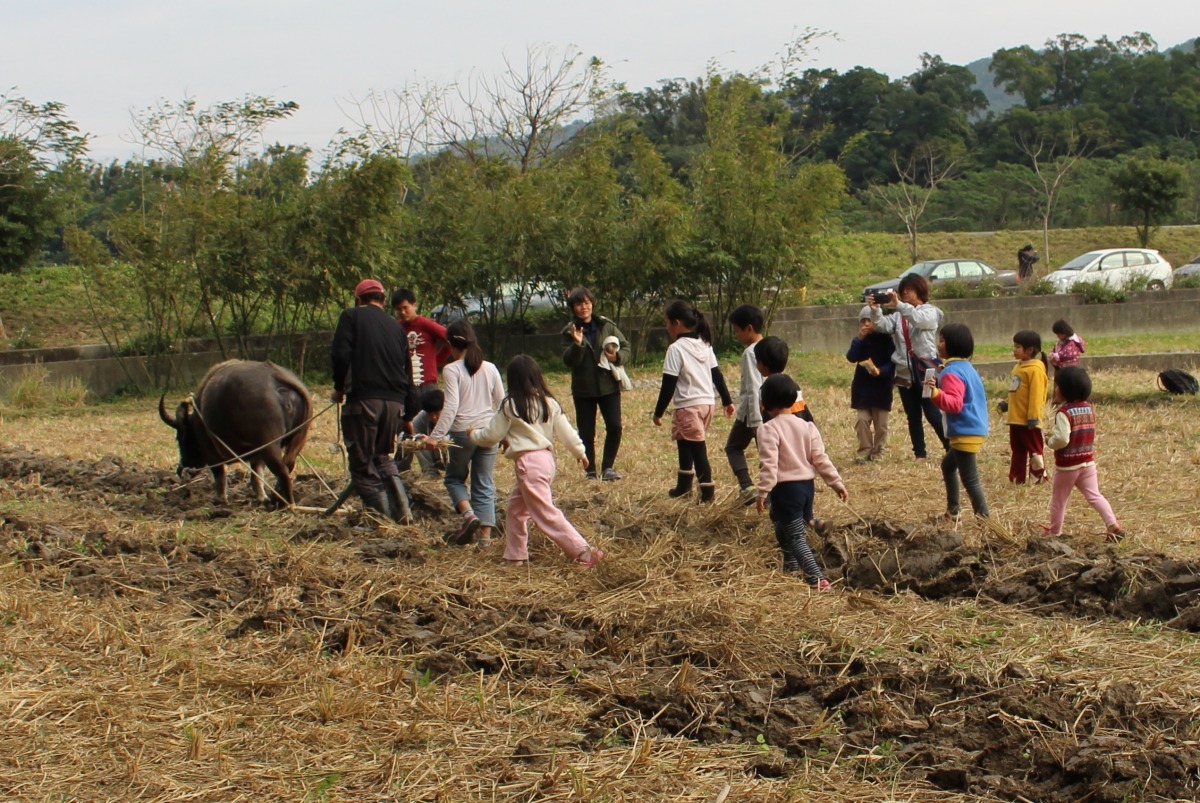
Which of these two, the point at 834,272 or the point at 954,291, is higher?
the point at 834,272

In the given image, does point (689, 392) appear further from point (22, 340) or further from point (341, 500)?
point (22, 340)

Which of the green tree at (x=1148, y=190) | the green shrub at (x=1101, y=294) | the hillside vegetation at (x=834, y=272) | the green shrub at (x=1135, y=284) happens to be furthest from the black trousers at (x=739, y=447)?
the green tree at (x=1148, y=190)

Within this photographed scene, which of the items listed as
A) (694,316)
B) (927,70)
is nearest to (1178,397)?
(694,316)

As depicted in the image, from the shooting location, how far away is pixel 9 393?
651 inches

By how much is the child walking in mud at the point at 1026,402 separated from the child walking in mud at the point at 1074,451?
0.87 meters

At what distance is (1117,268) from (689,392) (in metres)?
20.5

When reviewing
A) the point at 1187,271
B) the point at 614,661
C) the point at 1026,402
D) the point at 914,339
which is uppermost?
the point at 1187,271

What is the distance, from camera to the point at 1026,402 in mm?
7461

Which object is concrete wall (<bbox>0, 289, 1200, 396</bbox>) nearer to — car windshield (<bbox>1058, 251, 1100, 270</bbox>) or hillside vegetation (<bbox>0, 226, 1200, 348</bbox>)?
hillside vegetation (<bbox>0, 226, 1200, 348</bbox>)

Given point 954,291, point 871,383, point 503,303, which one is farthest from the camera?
point 954,291

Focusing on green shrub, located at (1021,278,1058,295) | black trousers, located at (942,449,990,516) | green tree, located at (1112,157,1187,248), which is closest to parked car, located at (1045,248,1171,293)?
green shrub, located at (1021,278,1058,295)

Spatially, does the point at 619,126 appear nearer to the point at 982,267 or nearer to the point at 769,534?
the point at 982,267

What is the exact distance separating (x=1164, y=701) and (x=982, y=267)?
2358cm

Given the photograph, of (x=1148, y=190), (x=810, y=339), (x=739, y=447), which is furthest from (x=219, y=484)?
(x=1148, y=190)
